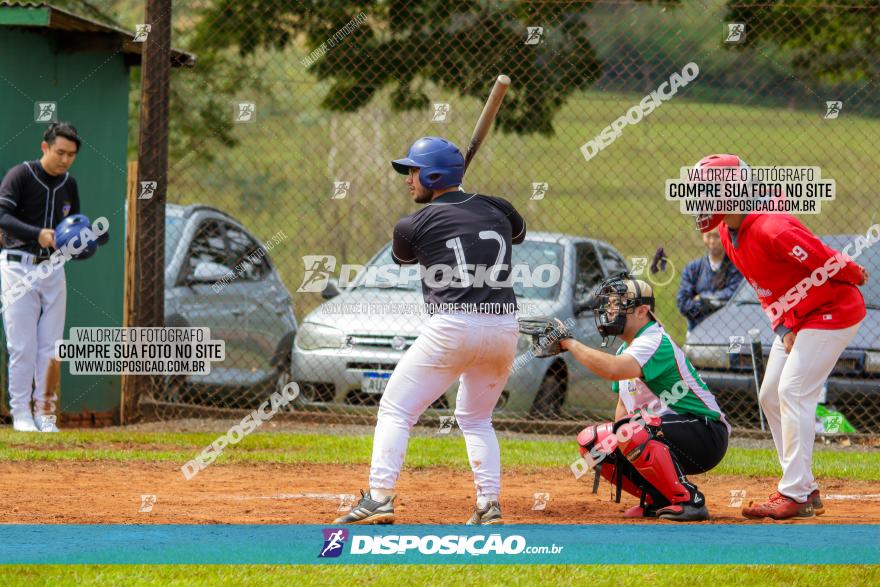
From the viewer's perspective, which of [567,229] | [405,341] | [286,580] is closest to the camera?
[286,580]

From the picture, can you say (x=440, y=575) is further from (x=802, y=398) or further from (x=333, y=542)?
(x=802, y=398)

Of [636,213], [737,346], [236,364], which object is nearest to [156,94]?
[236,364]

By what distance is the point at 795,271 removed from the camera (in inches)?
264

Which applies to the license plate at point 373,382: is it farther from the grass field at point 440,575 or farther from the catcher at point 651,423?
the grass field at point 440,575

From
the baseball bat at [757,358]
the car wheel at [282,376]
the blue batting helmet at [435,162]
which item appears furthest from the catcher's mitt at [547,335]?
the car wheel at [282,376]

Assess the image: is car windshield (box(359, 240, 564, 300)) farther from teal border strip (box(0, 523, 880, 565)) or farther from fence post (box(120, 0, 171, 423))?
teal border strip (box(0, 523, 880, 565))

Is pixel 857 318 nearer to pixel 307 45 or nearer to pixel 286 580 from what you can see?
pixel 286 580

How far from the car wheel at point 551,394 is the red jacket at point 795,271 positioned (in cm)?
424

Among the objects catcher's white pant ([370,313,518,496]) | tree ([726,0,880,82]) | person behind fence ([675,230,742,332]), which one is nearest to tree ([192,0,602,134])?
tree ([726,0,880,82])

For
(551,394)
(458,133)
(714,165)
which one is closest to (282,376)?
(551,394)

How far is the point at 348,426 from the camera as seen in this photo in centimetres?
1114

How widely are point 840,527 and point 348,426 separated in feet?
19.3

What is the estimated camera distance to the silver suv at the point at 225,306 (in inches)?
462

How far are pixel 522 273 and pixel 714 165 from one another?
471 cm
